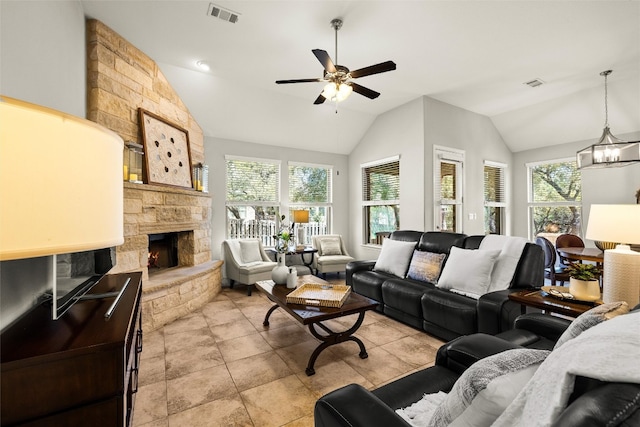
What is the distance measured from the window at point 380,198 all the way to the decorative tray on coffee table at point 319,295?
2838mm

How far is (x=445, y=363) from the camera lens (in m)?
1.47

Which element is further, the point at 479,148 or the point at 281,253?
the point at 479,148

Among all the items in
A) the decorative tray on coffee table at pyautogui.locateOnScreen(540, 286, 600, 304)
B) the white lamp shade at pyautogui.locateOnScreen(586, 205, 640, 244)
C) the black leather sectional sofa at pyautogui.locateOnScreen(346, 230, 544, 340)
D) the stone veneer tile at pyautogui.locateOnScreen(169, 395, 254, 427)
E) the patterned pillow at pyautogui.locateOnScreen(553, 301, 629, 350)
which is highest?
the white lamp shade at pyautogui.locateOnScreen(586, 205, 640, 244)

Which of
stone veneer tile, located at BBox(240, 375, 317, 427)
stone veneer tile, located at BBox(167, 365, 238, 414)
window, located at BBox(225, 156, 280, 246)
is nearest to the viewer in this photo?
stone veneer tile, located at BBox(240, 375, 317, 427)

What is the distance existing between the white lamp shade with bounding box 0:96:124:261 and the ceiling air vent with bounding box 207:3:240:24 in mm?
2567

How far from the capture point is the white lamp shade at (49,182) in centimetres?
54

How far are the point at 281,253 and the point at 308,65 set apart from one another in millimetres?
2460

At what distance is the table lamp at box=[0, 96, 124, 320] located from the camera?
0.54m

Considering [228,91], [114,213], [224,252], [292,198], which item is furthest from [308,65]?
[114,213]

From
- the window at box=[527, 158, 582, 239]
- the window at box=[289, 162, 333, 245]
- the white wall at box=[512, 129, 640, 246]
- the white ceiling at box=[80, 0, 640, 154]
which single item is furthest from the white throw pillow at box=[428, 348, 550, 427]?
the window at box=[527, 158, 582, 239]

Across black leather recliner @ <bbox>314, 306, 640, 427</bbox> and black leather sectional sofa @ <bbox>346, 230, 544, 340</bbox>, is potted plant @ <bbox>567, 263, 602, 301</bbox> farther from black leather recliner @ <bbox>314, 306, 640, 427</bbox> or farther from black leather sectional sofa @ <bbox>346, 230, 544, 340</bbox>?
black leather sectional sofa @ <bbox>346, 230, 544, 340</bbox>

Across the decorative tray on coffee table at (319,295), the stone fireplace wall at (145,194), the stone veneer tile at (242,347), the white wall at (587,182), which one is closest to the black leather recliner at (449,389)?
the decorative tray on coffee table at (319,295)

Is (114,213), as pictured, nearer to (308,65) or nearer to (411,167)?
(308,65)

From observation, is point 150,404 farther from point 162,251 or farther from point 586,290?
point 586,290
